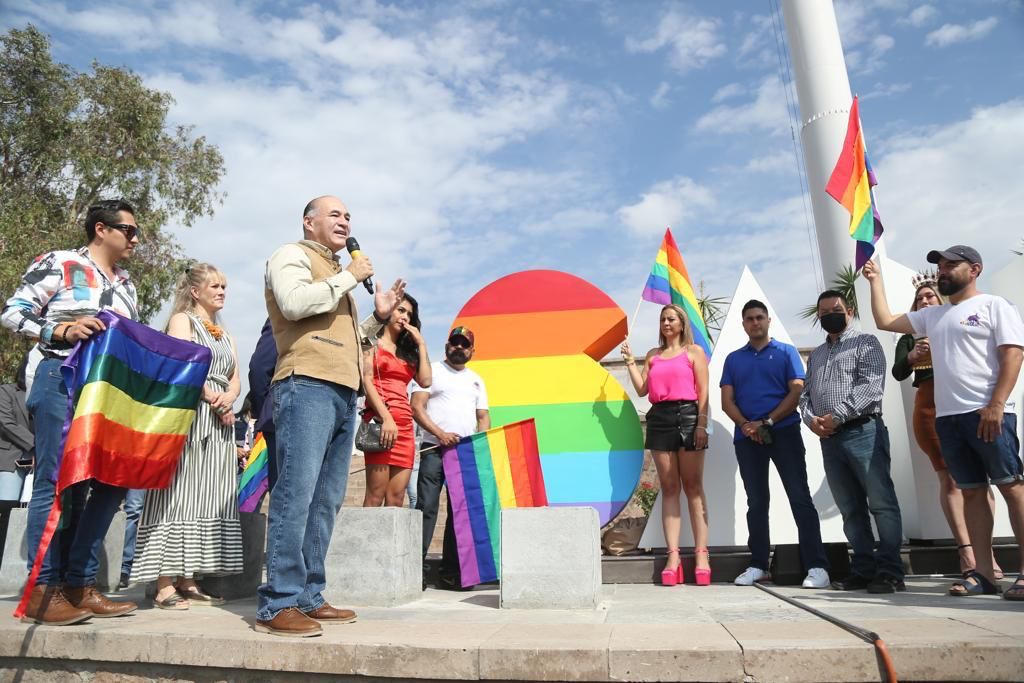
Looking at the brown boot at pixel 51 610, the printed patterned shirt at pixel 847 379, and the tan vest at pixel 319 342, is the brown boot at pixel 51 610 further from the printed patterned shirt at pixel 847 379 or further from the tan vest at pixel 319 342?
the printed patterned shirt at pixel 847 379

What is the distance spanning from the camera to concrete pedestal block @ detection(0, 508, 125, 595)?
15.0 ft

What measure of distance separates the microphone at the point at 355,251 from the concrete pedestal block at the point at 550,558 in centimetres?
148

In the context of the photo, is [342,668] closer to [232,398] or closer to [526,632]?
[526,632]

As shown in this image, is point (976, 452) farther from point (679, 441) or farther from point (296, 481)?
point (296, 481)

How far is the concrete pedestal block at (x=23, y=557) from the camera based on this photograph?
4562 mm

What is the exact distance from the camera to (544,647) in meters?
2.39

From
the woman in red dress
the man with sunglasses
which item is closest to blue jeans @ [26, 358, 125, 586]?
the man with sunglasses

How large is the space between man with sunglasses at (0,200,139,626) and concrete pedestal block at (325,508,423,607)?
1029 millimetres

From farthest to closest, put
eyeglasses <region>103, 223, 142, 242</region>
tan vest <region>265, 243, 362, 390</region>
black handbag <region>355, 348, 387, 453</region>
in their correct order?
black handbag <region>355, 348, 387, 453</region> < eyeglasses <region>103, 223, 142, 242</region> < tan vest <region>265, 243, 362, 390</region>

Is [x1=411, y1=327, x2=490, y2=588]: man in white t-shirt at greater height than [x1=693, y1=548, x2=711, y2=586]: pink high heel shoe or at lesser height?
greater

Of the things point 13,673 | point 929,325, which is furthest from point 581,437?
point 13,673

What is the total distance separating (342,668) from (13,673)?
4.50 feet

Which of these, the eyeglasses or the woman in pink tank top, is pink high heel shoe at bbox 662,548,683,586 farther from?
the eyeglasses

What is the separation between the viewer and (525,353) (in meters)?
6.11
